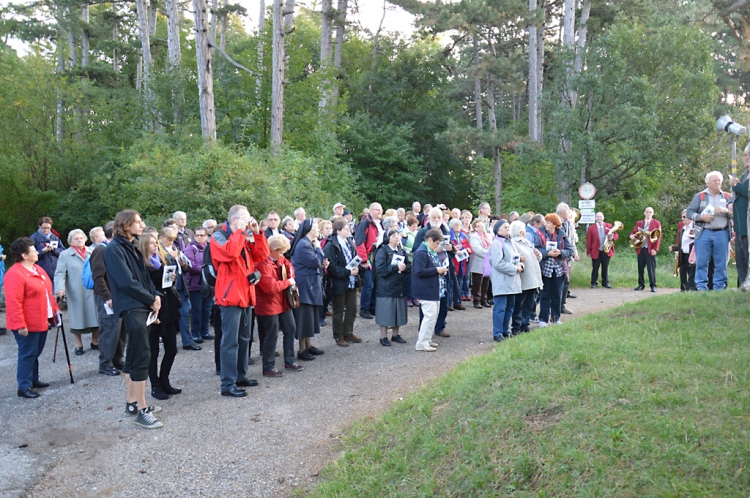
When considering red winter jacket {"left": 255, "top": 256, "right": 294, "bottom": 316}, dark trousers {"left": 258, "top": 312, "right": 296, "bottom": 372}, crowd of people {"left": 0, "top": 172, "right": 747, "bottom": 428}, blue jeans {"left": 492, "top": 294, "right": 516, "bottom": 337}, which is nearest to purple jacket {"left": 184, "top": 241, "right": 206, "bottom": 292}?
crowd of people {"left": 0, "top": 172, "right": 747, "bottom": 428}

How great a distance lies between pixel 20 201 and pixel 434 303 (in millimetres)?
15582

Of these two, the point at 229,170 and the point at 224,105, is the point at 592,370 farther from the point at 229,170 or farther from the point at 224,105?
the point at 224,105

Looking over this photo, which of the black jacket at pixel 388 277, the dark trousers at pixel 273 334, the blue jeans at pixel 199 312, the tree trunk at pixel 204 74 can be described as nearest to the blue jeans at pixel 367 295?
the black jacket at pixel 388 277

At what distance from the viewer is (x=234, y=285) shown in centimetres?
718

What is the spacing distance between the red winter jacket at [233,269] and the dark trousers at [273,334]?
828 millimetres

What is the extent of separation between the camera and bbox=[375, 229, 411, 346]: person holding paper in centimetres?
973

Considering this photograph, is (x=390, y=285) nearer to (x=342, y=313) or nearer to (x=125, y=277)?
(x=342, y=313)

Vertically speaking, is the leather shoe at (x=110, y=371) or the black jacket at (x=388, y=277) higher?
the black jacket at (x=388, y=277)

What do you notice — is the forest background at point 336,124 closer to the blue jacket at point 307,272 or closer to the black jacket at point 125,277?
the blue jacket at point 307,272

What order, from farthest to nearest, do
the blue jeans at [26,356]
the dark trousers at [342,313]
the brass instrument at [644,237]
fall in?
1. the brass instrument at [644,237]
2. the dark trousers at [342,313]
3. the blue jeans at [26,356]

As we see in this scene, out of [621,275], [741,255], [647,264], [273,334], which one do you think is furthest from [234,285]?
[621,275]

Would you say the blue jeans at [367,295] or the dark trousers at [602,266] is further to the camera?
the dark trousers at [602,266]

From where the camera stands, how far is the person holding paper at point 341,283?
32.8 ft

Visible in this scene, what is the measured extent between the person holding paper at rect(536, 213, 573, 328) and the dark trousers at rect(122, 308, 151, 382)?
256 inches
